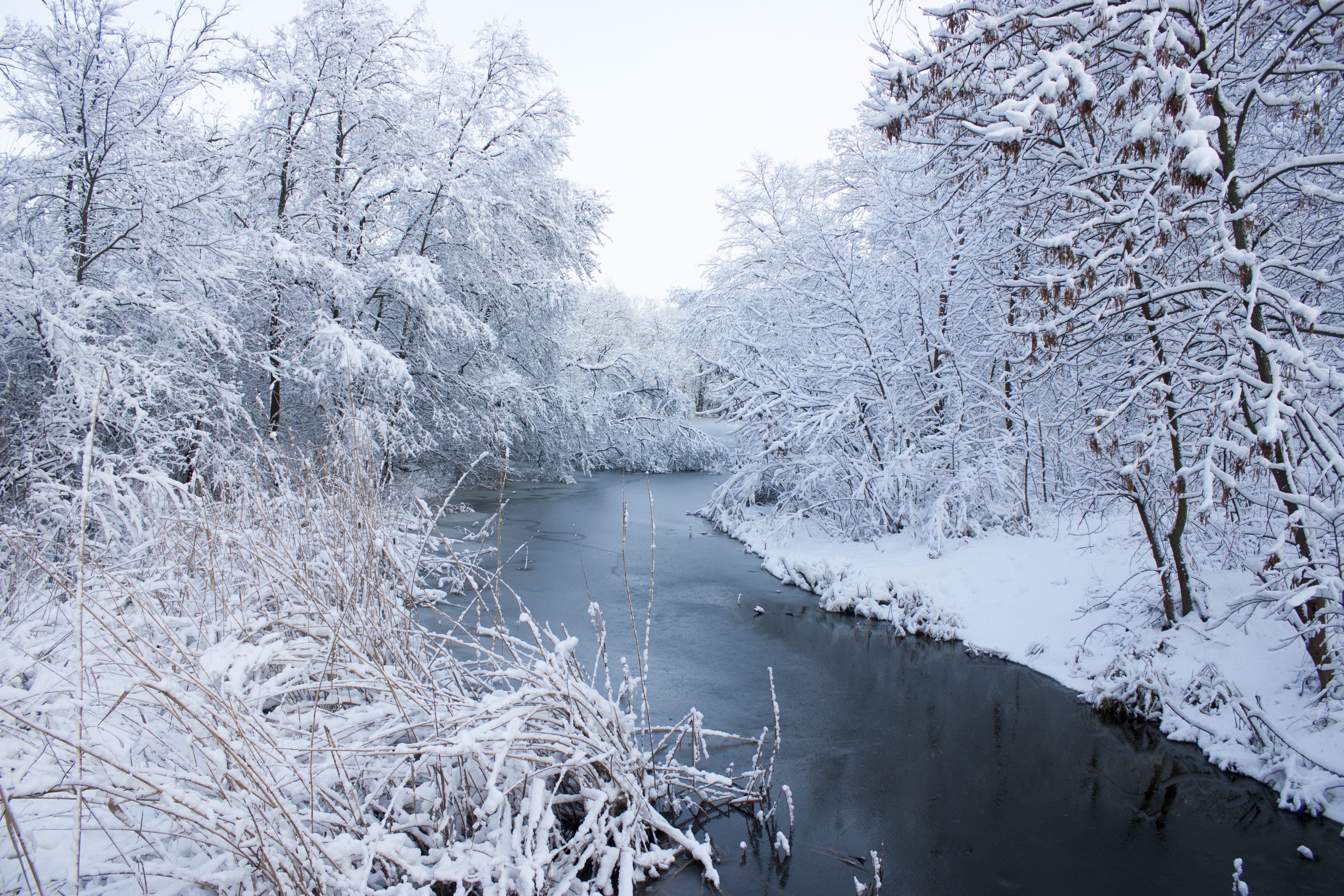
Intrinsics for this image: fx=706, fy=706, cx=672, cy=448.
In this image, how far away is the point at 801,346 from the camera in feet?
38.5

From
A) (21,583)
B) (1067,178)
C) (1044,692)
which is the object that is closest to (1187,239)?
(1067,178)

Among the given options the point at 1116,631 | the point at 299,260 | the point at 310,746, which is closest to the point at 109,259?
the point at 299,260

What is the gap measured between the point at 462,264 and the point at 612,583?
9627 mm

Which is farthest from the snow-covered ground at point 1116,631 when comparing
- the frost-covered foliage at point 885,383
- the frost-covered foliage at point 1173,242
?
the frost-covered foliage at point 885,383

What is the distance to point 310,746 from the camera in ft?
7.50

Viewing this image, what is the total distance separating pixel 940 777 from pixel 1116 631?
7.99ft

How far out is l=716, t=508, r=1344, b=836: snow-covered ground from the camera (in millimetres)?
4062

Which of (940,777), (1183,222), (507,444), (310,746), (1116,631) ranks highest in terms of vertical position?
(1183,222)

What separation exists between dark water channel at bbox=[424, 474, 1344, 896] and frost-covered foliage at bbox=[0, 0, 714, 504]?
3.55 m

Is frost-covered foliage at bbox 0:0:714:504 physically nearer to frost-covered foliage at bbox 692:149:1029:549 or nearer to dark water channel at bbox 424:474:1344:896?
dark water channel at bbox 424:474:1344:896

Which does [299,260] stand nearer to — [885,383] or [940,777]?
[885,383]

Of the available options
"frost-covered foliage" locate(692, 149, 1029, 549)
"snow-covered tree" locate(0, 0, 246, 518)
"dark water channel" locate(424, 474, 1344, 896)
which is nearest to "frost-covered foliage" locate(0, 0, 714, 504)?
"snow-covered tree" locate(0, 0, 246, 518)

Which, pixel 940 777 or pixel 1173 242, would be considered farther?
pixel 1173 242

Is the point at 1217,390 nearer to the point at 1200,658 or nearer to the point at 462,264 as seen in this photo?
the point at 1200,658
